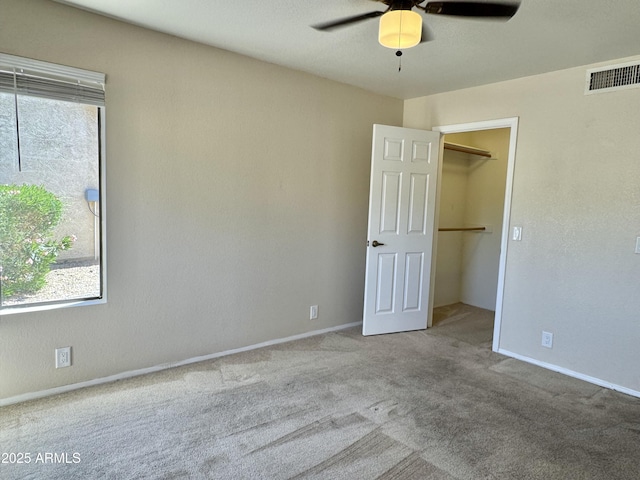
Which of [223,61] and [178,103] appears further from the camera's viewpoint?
[223,61]

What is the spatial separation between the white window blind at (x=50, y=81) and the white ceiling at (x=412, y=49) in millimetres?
408

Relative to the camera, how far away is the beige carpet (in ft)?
6.44

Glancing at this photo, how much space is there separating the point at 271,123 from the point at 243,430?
238 cm

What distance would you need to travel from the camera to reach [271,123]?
11.1 ft

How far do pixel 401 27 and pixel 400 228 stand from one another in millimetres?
2305

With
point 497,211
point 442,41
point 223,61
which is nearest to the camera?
point 442,41

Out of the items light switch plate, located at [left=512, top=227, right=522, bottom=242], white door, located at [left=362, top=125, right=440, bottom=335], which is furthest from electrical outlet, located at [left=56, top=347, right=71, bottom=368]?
light switch plate, located at [left=512, top=227, right=522, bottom=242]

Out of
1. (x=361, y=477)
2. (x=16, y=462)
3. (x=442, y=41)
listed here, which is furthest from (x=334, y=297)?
(x=16, y=462)

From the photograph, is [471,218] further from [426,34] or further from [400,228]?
[426,34]

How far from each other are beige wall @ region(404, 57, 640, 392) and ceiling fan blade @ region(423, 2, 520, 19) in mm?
1688

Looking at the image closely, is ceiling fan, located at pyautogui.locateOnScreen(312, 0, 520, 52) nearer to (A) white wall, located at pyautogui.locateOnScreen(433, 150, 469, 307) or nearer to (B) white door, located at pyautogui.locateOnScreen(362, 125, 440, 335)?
(B) white door, located at pyautogui.locateOnScreen(362, 125, 440, 335)

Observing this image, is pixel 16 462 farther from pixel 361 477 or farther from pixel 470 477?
pixel 470 477

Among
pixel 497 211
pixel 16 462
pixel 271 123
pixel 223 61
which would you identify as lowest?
pixel 16 462

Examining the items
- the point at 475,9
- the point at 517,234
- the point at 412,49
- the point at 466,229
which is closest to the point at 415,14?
the point at 475,9
